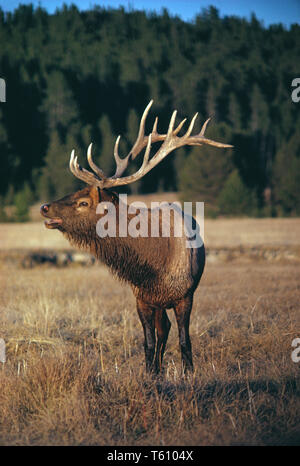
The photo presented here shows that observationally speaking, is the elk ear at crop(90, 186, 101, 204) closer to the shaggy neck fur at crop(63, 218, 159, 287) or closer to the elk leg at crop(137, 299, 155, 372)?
the shaggy neck fur at crop(63, 218, 159, 287)

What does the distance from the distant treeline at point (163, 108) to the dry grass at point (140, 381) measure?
25.3 m

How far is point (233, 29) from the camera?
87.8 m

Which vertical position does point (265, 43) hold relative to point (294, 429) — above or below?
above

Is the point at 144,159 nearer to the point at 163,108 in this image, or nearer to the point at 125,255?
the point at 125,255

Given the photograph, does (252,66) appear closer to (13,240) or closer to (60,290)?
(13,240)

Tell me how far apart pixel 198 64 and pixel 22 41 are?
1222 inches

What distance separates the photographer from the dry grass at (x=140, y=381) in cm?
353

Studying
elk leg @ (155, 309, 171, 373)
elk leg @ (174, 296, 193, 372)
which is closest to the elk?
elk leg @ (174, 296, 193, 372)

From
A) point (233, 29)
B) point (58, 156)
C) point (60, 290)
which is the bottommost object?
point (60, 290)

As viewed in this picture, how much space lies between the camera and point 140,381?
423 centimetres

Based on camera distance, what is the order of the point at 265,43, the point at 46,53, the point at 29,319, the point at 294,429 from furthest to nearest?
the point at 265,43 < the point at 46,53 < the point at 29,319 < the point at 294,429

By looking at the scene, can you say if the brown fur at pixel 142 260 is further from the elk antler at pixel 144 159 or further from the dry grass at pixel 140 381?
the dry grass at pixel 140 381

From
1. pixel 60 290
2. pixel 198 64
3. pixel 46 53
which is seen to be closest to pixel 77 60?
pixel 46 53

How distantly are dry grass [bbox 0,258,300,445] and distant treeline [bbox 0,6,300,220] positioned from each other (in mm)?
25299
